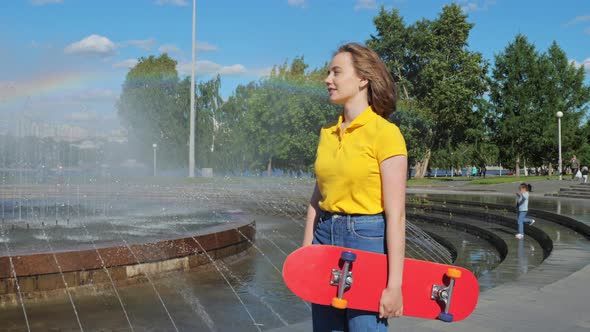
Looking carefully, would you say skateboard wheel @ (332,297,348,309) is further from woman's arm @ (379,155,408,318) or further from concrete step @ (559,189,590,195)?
concrete step @ (559,189,590,195)

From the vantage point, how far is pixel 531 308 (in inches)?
191

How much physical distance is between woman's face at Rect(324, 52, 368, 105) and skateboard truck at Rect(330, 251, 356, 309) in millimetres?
692

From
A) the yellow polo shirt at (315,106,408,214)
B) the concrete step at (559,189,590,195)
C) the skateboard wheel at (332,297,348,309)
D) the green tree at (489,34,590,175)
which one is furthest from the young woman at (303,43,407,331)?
the green tree at (489,34,590,175)

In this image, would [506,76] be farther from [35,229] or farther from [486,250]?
[35,229]

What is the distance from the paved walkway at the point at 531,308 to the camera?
4.24 m

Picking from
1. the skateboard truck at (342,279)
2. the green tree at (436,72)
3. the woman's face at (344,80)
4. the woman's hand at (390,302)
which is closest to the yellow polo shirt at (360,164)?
the woman's face at (344,80)

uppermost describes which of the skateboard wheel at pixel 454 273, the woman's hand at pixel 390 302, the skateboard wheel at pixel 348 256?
the skateboard wheel at pixel 348 256

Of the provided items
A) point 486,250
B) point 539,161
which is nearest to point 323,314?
point 486,250

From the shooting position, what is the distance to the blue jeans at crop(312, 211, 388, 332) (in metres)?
2.17

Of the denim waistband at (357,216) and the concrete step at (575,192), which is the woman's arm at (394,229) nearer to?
the denim waistband at (357,216)

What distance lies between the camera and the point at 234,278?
7.70 meters

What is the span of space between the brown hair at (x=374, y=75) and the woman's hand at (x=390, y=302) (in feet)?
2.49

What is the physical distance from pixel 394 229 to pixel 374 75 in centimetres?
66

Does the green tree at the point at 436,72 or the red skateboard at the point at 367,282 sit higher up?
the green tree at the point at 436,72
